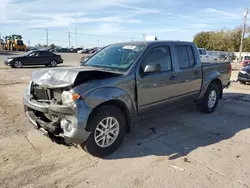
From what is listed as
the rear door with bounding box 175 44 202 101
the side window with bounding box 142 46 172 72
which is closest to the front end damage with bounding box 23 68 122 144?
the side window with bounding box 142 46 172 72

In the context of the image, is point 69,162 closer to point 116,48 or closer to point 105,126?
point 105,126

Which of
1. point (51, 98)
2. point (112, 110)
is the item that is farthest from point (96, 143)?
point (51, 98)

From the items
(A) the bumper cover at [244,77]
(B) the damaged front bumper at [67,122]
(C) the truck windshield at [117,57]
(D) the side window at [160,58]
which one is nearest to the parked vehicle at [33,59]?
(A) the bumper cover at [244,77]

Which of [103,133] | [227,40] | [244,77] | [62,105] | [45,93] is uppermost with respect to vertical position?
[227,40]

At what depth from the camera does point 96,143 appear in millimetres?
3717

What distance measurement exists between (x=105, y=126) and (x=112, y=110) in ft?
0.90

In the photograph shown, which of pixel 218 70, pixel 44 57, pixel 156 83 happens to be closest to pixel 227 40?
pixel 44 57

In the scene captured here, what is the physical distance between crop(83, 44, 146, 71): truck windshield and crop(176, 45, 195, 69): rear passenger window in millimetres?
1100

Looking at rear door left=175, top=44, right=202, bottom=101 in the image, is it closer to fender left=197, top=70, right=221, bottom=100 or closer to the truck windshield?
fender left=197, top=70, right=221, bottom=100

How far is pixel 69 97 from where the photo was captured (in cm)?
340

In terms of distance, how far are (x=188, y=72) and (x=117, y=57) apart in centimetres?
173

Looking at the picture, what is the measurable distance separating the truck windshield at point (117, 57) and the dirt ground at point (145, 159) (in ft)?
4.67

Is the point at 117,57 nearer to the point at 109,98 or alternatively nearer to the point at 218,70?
the point at 109,98

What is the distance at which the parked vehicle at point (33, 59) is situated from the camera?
765 inches
